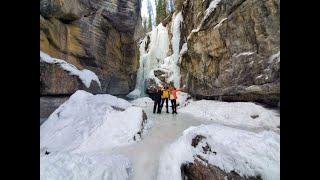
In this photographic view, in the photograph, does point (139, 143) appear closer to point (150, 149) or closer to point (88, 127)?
point (150, 149)

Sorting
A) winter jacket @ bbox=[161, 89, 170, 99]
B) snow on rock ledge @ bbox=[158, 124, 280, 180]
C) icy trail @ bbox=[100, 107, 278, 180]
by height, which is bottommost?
icy trail @ bbox=[100, 107, 278, 180]

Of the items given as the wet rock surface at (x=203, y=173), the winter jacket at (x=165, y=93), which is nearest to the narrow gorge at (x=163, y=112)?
the wet rock surface at (x=203, y=173)

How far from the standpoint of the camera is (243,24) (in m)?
12.6

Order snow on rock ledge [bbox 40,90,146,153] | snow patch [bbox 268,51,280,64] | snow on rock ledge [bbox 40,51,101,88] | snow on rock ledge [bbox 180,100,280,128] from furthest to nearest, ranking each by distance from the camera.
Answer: snow on rock ledge [bbox 40,51,101,88], snow patch [bbox 268,51,280,64], snow on rock ledge [bbox 180,100,280,128], snow on rock ledge [bbox 40,90,146,153]

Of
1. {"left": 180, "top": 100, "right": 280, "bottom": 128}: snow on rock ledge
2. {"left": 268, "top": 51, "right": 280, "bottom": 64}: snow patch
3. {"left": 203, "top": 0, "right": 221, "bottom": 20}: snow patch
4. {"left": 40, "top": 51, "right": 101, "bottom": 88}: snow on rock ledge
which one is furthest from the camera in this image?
{"left": 203, "top": 0, "right": 221, "bottom": 20}: snow patch

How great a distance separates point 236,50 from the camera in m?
13.2

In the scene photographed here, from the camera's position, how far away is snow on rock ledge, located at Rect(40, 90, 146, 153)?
7.21m

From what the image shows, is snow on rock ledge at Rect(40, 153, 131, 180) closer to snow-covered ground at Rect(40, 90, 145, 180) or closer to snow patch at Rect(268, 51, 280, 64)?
A: snow-covered ground at Rect(40, 90, 145, 180)

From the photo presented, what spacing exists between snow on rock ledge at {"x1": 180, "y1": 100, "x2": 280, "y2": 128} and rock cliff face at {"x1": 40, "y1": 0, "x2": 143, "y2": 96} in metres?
8.05

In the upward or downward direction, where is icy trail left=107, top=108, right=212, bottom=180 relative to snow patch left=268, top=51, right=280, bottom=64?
downward

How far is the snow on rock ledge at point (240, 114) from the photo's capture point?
9.66 m

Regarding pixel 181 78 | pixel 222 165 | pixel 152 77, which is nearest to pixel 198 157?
pixel 222 165

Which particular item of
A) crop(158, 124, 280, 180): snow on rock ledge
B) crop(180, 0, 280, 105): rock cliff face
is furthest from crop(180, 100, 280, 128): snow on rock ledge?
crop(158, 124, 280, 180): snow on rock ledge

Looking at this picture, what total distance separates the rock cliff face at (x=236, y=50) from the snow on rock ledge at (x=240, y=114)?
747 millimetres
